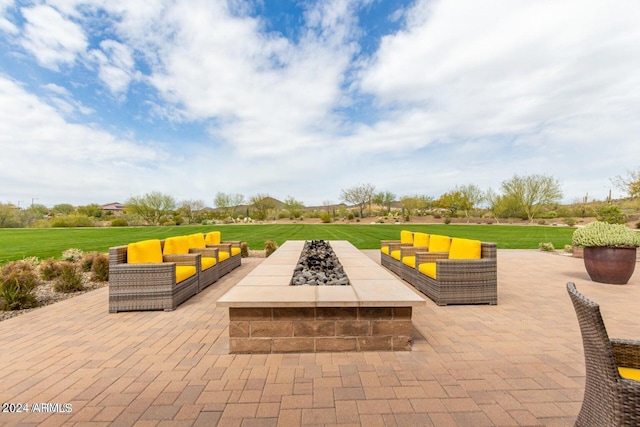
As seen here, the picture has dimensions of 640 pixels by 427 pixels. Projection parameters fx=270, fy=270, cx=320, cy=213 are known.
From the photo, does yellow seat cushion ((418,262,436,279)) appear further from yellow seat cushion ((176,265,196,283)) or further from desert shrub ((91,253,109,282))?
desert shrub ((91,253,109,282))

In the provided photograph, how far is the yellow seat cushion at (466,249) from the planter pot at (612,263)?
3.03 m

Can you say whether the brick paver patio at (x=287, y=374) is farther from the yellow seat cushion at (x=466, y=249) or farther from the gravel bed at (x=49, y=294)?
the yellow seat cushion at (x=466, y=249)

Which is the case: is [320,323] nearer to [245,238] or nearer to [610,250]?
[610,250]

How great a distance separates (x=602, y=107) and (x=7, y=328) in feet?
69.3

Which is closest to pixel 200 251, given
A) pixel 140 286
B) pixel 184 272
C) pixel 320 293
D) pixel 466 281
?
pixel 184 272

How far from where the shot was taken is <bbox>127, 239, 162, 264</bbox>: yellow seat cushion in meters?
4.19

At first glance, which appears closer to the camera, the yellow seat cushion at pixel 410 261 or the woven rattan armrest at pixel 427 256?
the woven rattan armrest at pixel 427 256

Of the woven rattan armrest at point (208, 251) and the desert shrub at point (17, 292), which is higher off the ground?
the woven rattan armrest at point (208, 251)

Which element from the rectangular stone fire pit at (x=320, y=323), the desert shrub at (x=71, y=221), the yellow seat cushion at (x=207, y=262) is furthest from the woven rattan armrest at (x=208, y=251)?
the desert shrub at (x=71, y=221)

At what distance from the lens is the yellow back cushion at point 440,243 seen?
5.11 m

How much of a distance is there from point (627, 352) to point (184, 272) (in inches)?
191

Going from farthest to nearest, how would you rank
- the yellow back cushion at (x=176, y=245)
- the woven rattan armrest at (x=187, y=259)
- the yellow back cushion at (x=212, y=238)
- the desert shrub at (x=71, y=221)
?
the desert shrub at (x=71, y=221) < the yellow back cushion at (x=212, y=238) < the yellow back cushion at (x=176, y=245) < the woven rattan armrest at (x=187, y=259)

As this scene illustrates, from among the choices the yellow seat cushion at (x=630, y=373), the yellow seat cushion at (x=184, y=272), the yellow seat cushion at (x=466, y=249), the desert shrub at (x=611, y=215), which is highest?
the desert shrub at (x=611, y=215)

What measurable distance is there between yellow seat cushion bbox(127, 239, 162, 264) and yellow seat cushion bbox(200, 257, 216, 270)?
712 millimetres
